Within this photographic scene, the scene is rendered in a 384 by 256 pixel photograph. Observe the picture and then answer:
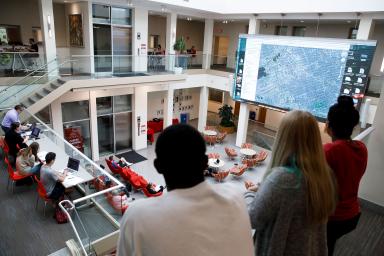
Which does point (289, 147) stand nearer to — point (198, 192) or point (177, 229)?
point (198, 192)

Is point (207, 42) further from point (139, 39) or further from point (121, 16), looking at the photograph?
point (121, 16)

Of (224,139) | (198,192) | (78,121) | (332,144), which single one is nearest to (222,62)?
(224,139)

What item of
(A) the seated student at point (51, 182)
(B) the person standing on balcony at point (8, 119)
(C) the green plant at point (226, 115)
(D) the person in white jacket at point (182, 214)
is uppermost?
(D) the person in white jacket at point (182, 214)

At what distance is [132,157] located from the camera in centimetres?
1418

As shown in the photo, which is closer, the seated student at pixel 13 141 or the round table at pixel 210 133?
the seated student at pixel 13 141

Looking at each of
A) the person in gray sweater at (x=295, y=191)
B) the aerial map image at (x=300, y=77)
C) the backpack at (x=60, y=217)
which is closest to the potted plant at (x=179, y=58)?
the aerial map image at (x=300, y=77)

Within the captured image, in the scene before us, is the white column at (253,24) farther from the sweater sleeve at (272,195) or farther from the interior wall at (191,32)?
the sweater sleeve at (272,195)

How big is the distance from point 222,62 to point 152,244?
668 inches

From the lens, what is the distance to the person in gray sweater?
5.55ft

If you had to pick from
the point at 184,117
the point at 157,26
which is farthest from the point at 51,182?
the point at 184,117

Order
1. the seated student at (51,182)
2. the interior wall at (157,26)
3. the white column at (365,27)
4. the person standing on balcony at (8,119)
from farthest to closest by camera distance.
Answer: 1. the interior wall at (157,26)
2. the white column at (365,27)
3. the person standing on balcony at (8,119)
4. the seated student at (51,182)

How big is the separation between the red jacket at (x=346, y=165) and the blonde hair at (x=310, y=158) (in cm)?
45

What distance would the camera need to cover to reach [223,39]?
21500 mm

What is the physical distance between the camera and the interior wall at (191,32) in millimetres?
19438
